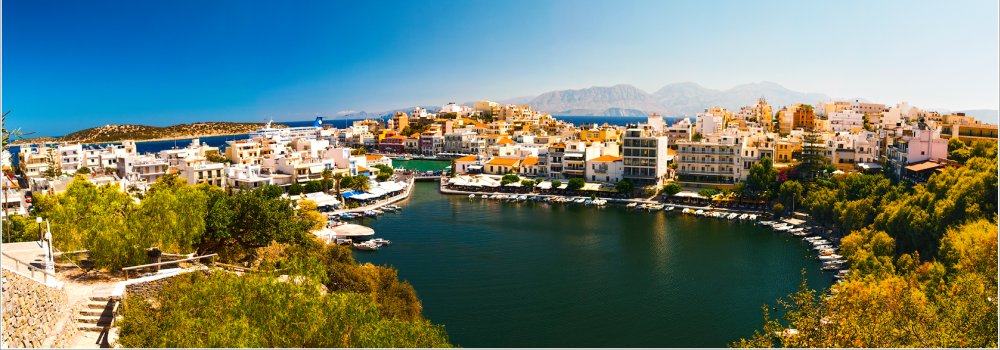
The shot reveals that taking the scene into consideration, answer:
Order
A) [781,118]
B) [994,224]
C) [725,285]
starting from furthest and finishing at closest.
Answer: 1. [781,118]
2. [725,285]
3. [994,224]

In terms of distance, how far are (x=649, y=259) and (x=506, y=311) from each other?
727 cm

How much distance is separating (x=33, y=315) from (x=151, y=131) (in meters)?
104

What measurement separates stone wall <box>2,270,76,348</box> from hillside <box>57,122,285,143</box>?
83829mm

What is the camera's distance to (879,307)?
9750 mm

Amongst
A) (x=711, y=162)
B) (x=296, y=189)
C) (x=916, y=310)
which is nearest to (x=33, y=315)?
(x=916, y=310)

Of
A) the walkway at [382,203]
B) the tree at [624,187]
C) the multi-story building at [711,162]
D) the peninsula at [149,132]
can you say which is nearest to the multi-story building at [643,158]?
the multi-story building at [711,162]

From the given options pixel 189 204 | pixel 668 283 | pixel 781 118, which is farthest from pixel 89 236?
pixel 781 118

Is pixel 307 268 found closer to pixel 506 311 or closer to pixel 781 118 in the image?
pixel 506 311

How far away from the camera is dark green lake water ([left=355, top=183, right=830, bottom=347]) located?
14.6 metres

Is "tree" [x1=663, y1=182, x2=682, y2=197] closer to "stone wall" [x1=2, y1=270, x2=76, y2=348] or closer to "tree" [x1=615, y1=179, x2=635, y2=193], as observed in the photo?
"tree" [x1=615, y1=179, x2=635, y2=193]

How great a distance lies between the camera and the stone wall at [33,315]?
588 cm

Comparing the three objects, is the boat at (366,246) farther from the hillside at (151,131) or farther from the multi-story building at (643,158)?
the hillside at (151,131)

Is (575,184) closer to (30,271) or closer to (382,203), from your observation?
(382,203)

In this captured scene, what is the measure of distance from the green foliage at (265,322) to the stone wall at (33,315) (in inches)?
25.8
